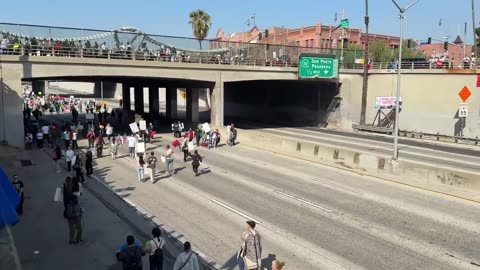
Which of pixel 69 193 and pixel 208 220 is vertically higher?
pixel 69 193

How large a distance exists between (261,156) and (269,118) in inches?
1220

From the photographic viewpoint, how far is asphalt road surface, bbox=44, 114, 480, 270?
37.6 ft

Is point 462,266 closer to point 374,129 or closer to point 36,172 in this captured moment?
point 36,172


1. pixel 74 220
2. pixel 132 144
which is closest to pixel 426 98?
pixel 132 144

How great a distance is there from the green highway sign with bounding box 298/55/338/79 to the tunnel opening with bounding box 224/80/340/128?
1.91 metres

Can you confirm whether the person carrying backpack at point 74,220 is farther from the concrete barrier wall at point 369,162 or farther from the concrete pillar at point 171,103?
the concrete pillar at point 171,103

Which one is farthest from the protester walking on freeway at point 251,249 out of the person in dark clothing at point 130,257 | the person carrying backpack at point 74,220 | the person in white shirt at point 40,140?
the person in white shirt at point 40,140

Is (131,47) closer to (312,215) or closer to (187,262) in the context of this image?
(312,215)

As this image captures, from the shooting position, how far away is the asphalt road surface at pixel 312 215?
11461mm

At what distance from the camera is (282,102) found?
55625 millimetres

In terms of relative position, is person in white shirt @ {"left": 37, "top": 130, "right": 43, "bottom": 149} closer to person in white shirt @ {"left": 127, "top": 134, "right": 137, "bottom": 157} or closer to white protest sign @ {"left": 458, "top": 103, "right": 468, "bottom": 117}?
person in white shirt @ {"left": 127, "top": 134, "right": 137, "bottom": 157}

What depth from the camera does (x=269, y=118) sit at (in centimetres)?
5828

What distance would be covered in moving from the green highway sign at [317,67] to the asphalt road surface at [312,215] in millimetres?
19967

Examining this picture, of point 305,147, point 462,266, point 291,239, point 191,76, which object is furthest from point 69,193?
point 191,76
